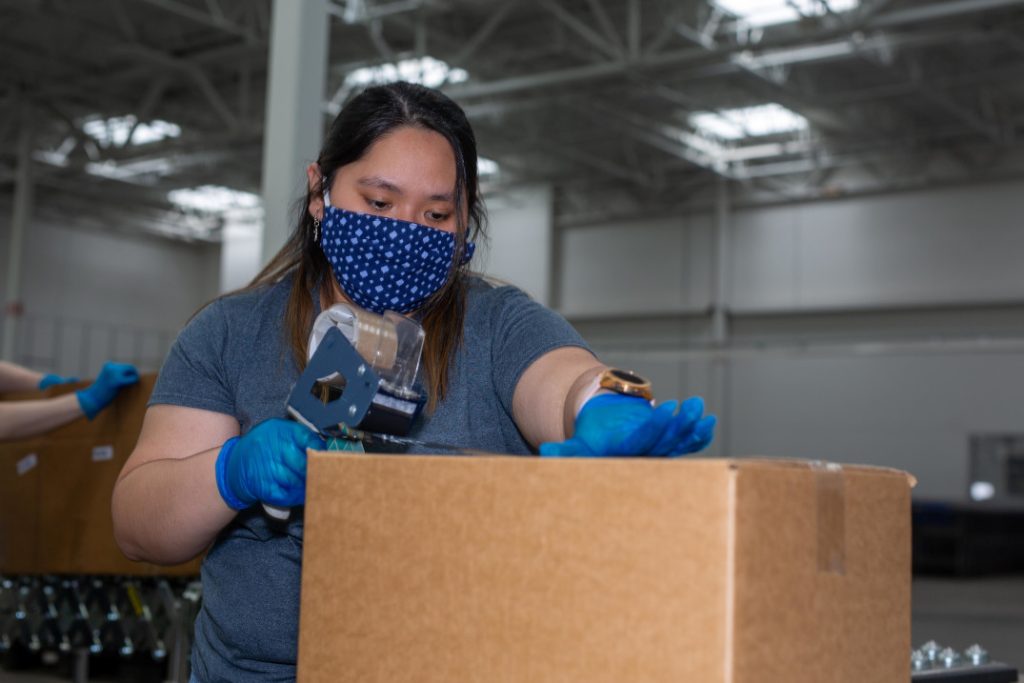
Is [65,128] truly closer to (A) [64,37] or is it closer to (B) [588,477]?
(A) [64,37]

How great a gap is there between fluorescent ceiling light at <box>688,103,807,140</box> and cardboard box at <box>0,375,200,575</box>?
9.50m

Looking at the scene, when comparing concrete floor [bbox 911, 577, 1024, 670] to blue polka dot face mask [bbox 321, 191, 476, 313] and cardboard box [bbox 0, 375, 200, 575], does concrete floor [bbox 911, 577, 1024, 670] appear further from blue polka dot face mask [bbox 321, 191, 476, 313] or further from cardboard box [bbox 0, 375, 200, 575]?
blue polka dot face mask [bbox 321, 191, 476, 313]

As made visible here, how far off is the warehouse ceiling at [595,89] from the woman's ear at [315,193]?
26.5 ft

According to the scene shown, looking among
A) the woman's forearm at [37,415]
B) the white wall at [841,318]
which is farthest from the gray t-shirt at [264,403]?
the white wall at [841,318]

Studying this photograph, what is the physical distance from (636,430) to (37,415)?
2.70 m

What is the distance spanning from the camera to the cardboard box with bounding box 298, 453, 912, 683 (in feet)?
2.32

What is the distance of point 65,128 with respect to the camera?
1389 centimetres

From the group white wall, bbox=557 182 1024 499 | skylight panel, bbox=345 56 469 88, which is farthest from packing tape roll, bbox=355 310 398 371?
white wall, bbox=557 182 1024 499

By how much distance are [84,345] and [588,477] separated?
A: 17062 mm

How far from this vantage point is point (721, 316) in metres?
14.2

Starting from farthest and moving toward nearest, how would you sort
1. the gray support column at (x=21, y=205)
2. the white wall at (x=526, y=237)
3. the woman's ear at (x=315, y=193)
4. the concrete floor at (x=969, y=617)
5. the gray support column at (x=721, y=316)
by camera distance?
the white wall at (x=526, y=237) < the gray support column at (x=721, y=316) < the gray support column at (x=21, y=205) < the concrete floor at (x=969, y=617) < the woman's ear at (x=315, y=193)

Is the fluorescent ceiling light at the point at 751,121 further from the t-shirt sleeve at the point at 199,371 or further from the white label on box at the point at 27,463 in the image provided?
the t-shirt sleeve at the point at 199,371

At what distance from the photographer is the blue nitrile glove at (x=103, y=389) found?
3088 millimetres

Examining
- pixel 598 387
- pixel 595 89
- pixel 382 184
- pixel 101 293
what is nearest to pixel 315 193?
pixel 382 184
